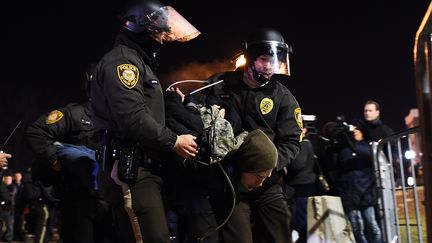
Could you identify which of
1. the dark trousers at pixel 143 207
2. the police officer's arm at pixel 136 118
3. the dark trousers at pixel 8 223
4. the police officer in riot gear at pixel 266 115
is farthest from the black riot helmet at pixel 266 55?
the dark trousers at pixel 8 223

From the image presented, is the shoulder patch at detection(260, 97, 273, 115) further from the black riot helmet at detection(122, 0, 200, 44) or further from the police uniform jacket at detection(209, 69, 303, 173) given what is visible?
the black riot helmet at detection(122, 0, 200, 44)

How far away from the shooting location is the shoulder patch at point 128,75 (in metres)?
3.43

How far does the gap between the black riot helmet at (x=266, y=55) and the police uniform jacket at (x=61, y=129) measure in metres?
1.72

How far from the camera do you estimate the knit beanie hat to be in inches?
152

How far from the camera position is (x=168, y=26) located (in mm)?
3836

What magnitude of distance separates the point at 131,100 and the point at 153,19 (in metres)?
0.67

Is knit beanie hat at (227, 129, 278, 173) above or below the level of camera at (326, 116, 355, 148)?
below

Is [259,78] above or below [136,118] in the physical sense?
above

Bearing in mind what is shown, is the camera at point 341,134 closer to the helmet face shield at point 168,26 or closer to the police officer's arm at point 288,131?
the police officer's arm at point 288,131

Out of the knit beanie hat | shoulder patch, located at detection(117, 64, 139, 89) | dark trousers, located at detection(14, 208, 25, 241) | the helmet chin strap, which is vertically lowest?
dark trousers, located at detection(14, 208, 25, 241)

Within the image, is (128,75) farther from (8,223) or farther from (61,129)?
(8,223)

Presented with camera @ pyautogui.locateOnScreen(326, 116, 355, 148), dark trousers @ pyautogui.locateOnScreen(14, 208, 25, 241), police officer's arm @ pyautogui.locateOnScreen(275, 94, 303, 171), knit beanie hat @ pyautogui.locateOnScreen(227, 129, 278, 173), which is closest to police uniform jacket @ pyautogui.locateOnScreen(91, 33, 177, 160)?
knit beanie hat @ pyautogui.locateOnScreen(227, 129, 278, 173)

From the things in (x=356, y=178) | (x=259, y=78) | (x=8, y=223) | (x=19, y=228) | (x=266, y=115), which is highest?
(x=259, y=78)

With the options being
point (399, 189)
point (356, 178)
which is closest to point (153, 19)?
point (399, 189)
